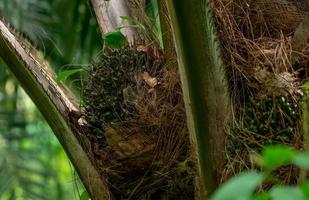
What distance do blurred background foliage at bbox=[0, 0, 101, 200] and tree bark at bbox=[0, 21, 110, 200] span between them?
3.67ft

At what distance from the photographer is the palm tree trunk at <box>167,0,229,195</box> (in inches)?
89.8

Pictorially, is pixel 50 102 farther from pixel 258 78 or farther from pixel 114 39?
pixel 258 78

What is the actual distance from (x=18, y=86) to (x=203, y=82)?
6.90 ft

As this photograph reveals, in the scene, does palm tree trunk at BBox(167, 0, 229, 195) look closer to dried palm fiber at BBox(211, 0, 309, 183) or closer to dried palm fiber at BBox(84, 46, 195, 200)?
dried palm fiber at BBox(211, 0, 309, 183)

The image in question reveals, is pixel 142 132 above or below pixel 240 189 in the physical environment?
below

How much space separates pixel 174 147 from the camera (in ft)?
8.83

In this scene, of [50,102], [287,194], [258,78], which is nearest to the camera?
[287,194]

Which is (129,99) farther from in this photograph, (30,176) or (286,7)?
(30,176)

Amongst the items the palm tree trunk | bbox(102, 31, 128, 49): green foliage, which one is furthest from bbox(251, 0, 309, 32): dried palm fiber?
bbox(102, 31, 128, 49): green foliage

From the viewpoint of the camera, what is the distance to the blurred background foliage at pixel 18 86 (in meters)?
4.02

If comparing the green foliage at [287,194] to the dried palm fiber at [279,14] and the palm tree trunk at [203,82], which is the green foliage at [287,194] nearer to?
the palm tree trunk at [203,82]

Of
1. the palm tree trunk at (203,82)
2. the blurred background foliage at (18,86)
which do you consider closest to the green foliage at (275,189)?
the palm tree trunk at (203,82)

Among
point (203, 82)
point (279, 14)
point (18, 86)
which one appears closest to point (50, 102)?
point (203, 82)

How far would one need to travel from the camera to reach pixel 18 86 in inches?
166
